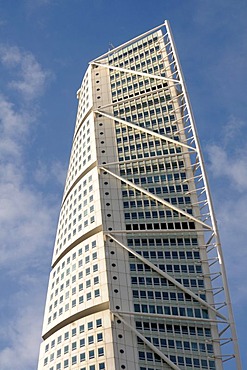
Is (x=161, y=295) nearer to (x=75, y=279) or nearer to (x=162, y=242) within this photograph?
(x=162, y=242)

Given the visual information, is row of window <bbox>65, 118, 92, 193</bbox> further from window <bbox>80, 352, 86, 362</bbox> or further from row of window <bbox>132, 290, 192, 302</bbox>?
window <bbox>80, 352, 86, 362</bbox>

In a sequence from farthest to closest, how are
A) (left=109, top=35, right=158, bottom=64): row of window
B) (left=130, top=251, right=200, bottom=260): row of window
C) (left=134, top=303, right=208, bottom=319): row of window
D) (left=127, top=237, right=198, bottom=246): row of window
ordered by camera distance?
(left=109, top=35, right=158, bottom=64): row of window < (left=127, top=237, right=198, bottom=246): row of window < (left=130, top=251, right=200, bottom=260): row of window < (left=134, top=303, right=208, bottom=319): row of window

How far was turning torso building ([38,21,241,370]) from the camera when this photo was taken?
8050 cm

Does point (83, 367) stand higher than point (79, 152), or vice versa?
point (79, 152)

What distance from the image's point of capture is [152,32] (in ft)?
387

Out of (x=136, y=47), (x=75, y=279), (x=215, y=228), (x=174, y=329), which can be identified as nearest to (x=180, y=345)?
(x=174, y=329)

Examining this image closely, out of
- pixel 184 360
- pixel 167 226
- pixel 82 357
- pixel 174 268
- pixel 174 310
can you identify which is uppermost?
pixel 167 226

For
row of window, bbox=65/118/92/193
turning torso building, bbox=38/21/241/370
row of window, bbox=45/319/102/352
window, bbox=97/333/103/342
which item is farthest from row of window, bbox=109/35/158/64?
window, bbox=97/333/103/342

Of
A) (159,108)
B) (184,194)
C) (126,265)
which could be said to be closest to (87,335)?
(126,265)

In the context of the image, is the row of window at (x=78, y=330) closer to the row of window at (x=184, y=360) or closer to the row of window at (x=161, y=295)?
the row of window at (x=161, y=295)

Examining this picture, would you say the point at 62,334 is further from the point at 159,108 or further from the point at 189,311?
the point at 159,108

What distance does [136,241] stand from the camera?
89.6 metres

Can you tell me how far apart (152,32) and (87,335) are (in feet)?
203

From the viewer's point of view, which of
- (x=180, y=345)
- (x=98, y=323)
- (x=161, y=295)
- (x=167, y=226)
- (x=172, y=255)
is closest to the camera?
(x=180, y=345)
